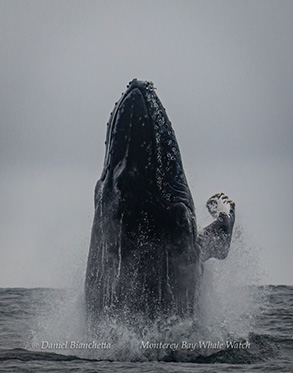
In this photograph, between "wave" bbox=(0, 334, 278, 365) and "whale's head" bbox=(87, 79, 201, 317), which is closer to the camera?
"wave" bbox=(0, 334, 278, 365)

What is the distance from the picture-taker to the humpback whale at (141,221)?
8266 millimetres

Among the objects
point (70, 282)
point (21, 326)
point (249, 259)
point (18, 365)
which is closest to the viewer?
point (18, 365)

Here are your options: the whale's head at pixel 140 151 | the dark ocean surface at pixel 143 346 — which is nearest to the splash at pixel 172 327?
the dark ocean surface at pixel 143 346

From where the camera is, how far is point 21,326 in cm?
1247

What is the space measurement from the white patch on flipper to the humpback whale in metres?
1.94

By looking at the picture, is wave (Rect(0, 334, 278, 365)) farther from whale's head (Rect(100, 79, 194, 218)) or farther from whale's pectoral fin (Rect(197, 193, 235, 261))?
whale's head (Rect(100, 79, 194, 218))

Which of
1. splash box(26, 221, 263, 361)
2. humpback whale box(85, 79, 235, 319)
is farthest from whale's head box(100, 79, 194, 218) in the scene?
splash box(26, 221, 263, 361)

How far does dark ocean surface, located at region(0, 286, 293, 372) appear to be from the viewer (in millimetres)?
7789

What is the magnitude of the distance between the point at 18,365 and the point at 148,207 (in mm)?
2612

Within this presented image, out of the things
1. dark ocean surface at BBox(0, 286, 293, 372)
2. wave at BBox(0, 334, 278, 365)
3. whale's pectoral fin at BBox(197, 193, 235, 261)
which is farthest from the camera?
whale's pectoral fin at BBox(197, 193, 235, 261)

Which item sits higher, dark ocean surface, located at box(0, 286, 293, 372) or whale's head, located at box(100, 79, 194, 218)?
whale's head, located at box(100, 79, 194, 218)

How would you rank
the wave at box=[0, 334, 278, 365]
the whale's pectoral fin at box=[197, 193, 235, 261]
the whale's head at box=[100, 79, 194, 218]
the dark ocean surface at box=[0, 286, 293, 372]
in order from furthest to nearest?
the whale's pectoral fin at box=[197, 193, 235, 261] < the whale's head at box=[100, 79, 194, 218] < the wave at box=[0, 334, 278, 365] < the dark ocean surface at box=[0, 286, 293, 372]

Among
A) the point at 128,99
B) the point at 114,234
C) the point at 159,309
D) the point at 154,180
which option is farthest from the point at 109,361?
the point at 128,99

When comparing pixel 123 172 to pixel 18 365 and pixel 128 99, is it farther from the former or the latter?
pixel 18 365
